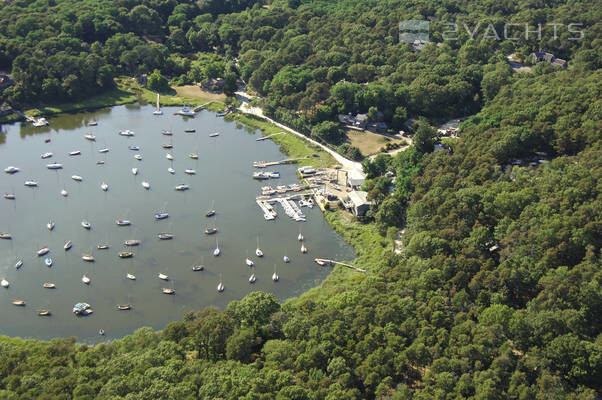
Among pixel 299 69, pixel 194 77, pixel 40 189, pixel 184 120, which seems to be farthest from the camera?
pixel 194 77

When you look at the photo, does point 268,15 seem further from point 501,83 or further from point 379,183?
point 379,183

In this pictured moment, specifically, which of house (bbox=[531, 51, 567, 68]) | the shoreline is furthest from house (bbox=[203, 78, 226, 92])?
house (bbox=[531, 51, 567, 68])

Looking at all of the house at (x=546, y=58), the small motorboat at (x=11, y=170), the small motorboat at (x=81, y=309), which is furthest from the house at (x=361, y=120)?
the small motorboat at (x=81, y=309)

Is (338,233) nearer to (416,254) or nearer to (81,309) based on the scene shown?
(416,254)

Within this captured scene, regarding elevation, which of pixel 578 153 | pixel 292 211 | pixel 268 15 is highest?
pixel 268 15

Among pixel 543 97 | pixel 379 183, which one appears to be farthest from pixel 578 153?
pixel 379 183

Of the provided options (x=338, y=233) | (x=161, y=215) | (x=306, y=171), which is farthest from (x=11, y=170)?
(x=338, y=233)
